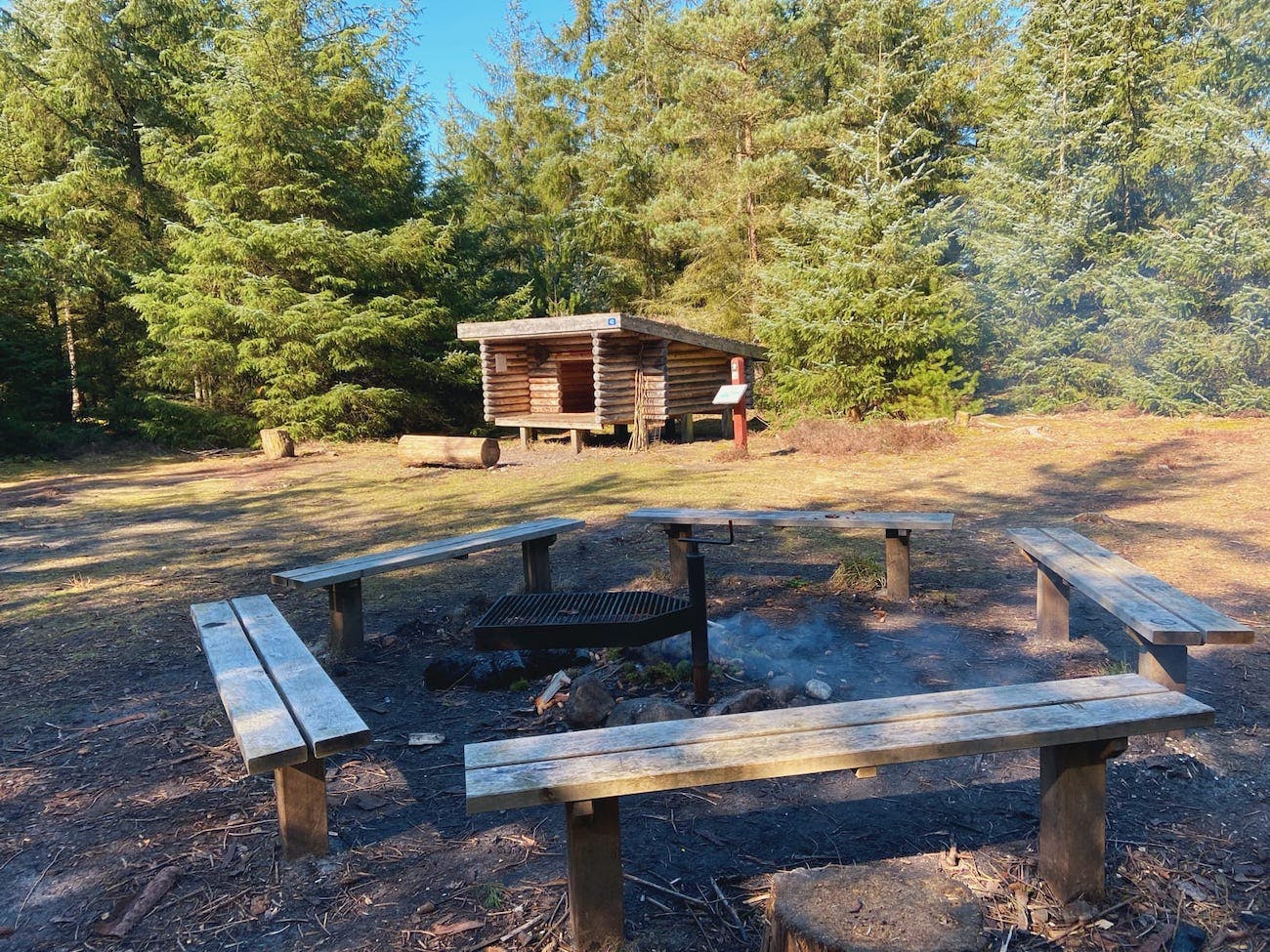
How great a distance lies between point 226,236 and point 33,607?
13.0 meters

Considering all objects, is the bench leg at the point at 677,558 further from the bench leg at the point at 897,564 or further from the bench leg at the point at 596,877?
the bench leg at the point at 596,877

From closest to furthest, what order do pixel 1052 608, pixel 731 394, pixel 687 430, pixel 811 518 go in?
1. pixel 1052 608
2. pixel 811 518
3. pixel 731 394
4. pixel 687 430

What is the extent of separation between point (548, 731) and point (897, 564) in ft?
9.35

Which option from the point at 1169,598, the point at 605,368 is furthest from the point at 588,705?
the point at 605,368

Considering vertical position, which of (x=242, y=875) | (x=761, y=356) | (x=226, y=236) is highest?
(x=226, y=236)

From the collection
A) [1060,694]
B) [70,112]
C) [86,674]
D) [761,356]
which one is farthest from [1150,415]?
[70,112]

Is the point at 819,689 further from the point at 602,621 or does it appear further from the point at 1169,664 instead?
the point at 1169,664

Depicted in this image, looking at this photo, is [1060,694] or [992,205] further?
[992,205]

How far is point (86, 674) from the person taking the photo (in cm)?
489

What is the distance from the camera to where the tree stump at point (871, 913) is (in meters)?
1.86

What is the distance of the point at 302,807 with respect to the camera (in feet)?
9.54

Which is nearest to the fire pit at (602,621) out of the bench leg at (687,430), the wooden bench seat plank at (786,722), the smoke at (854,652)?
the smoke at (854,652)

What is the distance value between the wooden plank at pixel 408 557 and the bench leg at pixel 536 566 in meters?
0.14

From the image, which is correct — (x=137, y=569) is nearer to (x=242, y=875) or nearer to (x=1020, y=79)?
(x=242, y=875)
